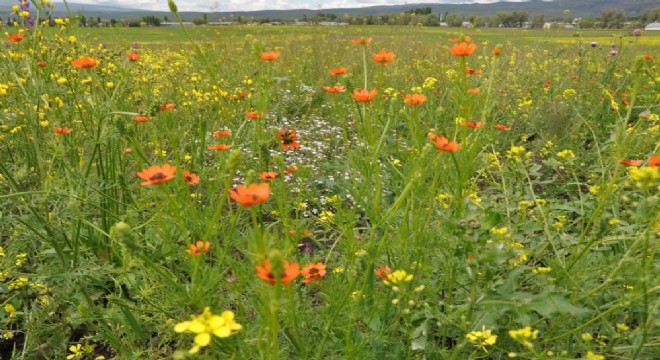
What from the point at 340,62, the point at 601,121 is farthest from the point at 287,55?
the point at 601,121

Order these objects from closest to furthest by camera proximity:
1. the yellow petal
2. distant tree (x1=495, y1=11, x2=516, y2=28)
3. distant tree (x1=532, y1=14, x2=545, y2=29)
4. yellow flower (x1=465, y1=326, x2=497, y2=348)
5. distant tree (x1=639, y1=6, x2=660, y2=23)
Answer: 1. the yellow petal
2. yellow flower (x1=465, y1=326, x2=497, y2=348)
3. distant tree (x1=532, y1=14, x2=545, y2=29)
4. distant tree (x1=639, y1=6, x2=660, y2=23)
5. distant tree (x1=495, y1=11, x2=516, y2=28)

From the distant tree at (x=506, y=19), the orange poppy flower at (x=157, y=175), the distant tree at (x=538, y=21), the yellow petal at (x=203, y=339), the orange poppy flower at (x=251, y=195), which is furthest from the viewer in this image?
the distant tree at (x=506, y=19)

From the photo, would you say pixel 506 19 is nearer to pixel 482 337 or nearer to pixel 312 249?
pixel 312 249

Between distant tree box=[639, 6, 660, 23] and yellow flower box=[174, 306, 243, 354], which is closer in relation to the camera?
yellow flower box=[174, 306, 243, 354]

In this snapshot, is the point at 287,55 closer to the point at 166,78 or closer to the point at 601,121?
the point at 166,78

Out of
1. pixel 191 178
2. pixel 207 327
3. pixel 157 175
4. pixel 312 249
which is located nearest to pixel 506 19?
pixel 312 249

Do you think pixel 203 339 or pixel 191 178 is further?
pixel 191 178

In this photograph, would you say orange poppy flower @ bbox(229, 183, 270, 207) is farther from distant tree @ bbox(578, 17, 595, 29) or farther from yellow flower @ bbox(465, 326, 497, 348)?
distant tree @ bbox(578, 17, 595, 29)

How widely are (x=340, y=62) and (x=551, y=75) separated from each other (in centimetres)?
252

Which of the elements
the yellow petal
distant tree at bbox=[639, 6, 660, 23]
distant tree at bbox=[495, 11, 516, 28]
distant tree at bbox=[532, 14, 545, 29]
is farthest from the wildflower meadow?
distant tree at bbox=[495, 11, 516, 28]

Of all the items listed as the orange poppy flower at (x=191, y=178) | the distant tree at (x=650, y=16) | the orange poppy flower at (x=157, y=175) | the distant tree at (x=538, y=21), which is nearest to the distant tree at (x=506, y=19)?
the distant tree at (x=650, y=16)

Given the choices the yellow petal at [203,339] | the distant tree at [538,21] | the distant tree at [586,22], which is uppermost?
the distant tree at [538,21]

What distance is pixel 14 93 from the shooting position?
89.2 inches

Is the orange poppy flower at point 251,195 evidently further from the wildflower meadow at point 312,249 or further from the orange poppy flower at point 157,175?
the orange poppy flower at point 157,175
